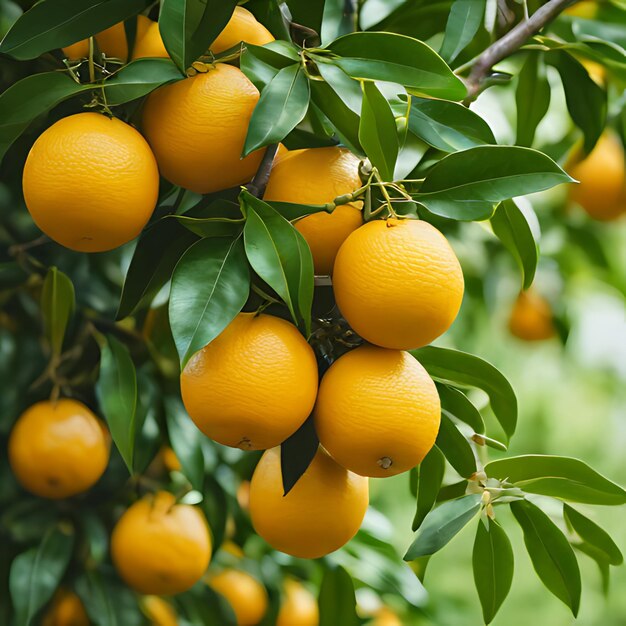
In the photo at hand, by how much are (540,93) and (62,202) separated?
0.51 m

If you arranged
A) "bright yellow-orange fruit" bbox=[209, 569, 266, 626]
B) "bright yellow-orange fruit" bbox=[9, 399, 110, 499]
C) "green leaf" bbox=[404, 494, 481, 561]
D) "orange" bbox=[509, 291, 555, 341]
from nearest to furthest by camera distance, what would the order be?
"green leaf" bbox=[404, 494, 481, 561], "bright yellow-orange fruit" bbox=[9, 399, 110, 499], "bright yellow-orange fruit" bbox=[209, 569, 266, 626], "orange" bbox=[509, 291, 555, 341]

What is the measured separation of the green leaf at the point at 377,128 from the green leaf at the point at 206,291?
10 centimetres

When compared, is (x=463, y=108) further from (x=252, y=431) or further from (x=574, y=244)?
(x=574, y=244)

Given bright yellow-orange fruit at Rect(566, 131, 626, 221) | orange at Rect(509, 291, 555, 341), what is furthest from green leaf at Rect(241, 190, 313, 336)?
orange at Rect(509, 291, 555, 341)

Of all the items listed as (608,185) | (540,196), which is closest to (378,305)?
(608,185)

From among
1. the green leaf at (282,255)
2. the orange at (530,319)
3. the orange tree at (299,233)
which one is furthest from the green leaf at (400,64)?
the orange at (530,319)

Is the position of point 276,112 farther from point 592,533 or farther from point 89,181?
point 592,533

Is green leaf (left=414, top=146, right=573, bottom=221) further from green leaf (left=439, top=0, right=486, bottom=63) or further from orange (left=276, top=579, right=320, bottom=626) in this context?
orange (left=276, top=579, right=320, bottom=626)

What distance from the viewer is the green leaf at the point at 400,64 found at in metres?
0.53

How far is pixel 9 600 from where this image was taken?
863 millimetres

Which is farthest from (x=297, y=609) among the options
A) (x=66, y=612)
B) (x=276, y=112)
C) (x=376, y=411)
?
(x=276, y=112)

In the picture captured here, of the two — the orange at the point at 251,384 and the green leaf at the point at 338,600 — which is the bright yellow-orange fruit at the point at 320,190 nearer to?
the orange at the point at 251,384

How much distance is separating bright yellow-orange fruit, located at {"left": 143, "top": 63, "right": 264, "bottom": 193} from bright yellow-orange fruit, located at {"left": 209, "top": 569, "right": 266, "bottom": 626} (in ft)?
1.97

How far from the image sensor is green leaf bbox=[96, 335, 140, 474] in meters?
0.63
